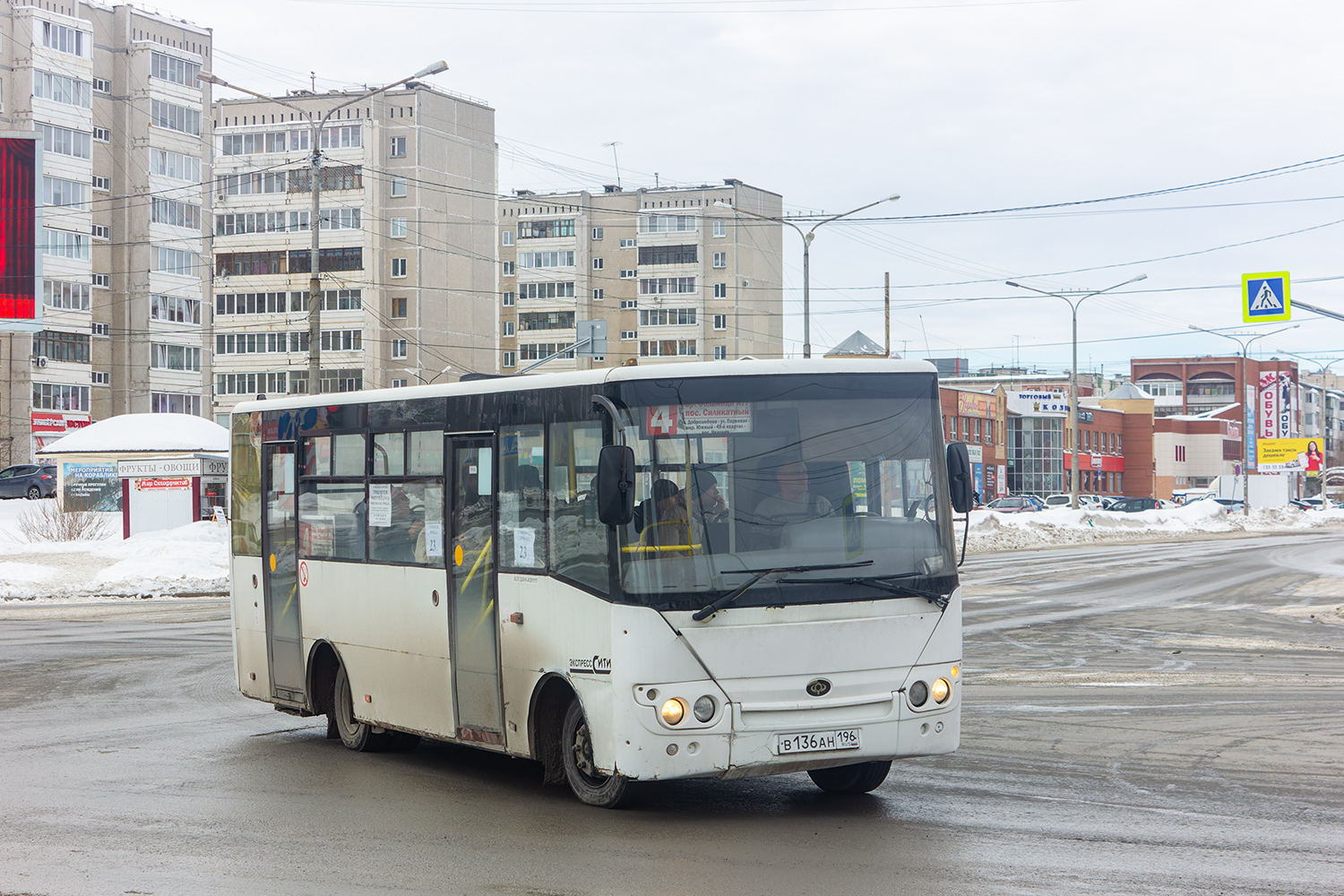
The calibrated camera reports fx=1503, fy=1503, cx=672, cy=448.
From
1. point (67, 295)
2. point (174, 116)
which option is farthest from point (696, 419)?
point (174, 116)

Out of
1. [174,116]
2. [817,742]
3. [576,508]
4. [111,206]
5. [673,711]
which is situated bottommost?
[817,742]

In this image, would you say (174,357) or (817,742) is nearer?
(817,742)

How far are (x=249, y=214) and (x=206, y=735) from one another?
89.0 metres

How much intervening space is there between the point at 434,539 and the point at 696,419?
2.56 meters

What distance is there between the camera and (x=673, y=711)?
26.1 ft

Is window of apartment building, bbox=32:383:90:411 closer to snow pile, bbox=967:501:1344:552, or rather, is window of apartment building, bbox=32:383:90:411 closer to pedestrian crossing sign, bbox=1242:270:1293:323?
snow pile, bbox=967:501:1344:552

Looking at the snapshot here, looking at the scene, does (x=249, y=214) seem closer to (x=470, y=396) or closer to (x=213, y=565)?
(x=213, y=565)

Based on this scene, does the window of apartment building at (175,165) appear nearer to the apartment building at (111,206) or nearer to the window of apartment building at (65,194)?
the apartment building at (111,206)

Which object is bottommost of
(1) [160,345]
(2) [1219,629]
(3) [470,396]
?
(2) [1219,629]

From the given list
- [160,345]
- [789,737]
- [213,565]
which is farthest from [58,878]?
[160,345]

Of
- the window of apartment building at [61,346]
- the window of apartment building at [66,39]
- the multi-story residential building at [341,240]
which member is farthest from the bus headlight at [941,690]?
the multi-story residential building at [341,240]

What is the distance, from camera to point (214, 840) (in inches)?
315

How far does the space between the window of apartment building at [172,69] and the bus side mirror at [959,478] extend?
281 feet

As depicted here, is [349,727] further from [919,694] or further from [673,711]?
[919,694]
